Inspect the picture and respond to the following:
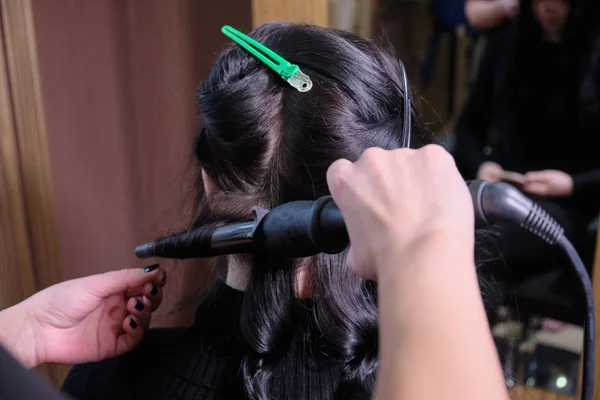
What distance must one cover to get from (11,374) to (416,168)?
252 mm

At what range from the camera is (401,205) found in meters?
0.35

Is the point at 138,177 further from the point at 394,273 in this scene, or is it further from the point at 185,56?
the point at 394,273

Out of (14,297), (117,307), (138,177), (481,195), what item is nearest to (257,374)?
(117,307)

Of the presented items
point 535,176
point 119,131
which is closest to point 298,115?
point 119,131

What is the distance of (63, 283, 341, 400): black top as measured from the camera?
0.60 m

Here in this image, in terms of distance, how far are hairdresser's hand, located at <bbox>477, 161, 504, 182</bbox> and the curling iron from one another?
2.75 ft

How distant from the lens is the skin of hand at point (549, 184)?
1.17m

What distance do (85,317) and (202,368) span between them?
0.16 metres

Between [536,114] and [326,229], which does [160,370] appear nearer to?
[326,229]

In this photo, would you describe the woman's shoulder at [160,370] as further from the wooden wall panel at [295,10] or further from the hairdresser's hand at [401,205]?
the wooden wall panel at [295,10]

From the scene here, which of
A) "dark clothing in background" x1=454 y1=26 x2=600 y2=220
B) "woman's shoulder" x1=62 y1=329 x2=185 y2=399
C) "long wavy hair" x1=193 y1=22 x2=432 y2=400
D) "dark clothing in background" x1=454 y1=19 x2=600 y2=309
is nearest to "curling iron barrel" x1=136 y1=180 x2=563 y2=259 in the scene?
"long wavy hair" x1=193 y1=22 x2=432 y2=400

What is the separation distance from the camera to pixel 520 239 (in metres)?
1.19

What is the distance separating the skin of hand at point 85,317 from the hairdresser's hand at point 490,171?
0.84 metres

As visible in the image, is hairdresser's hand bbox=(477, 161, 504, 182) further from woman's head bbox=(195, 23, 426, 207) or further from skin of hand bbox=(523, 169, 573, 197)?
woman's head bbox=(195, 23, 426, 207)
